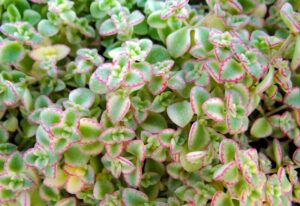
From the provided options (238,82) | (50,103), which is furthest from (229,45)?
(50,103)

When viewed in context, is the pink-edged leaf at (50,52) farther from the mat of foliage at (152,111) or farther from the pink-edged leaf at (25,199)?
the pink-edged leaf at (25,199)

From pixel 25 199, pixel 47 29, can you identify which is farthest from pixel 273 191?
pixel 47 29

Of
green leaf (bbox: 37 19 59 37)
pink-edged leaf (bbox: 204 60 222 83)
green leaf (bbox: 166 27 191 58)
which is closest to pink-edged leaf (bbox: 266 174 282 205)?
pink-edged leaf (bbox: 204 60 222 83)

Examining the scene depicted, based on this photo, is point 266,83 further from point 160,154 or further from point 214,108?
point 160,154

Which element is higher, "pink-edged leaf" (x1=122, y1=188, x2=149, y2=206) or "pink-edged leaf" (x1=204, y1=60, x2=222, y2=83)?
"pink-edged leaf" (x1=204, y1=60, x2=222, y2=83)

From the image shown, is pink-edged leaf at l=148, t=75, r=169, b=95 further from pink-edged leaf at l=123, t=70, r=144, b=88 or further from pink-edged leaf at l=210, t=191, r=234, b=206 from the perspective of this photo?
pink-edged leaf at l=210, t=191, r=234, b=206

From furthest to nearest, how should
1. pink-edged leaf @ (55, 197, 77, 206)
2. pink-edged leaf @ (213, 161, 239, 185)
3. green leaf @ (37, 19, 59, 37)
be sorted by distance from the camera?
green leaf @ (37, 19, 59, 37) < pink-edged leaf @ (55, 197, 77, 206) < pink-edged leaf @ (213, 161, 239, 185)

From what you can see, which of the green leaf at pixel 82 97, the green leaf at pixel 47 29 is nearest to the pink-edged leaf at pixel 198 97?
the green leaf at pixel 82 97

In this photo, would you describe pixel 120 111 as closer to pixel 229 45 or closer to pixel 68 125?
pixel 68 125
